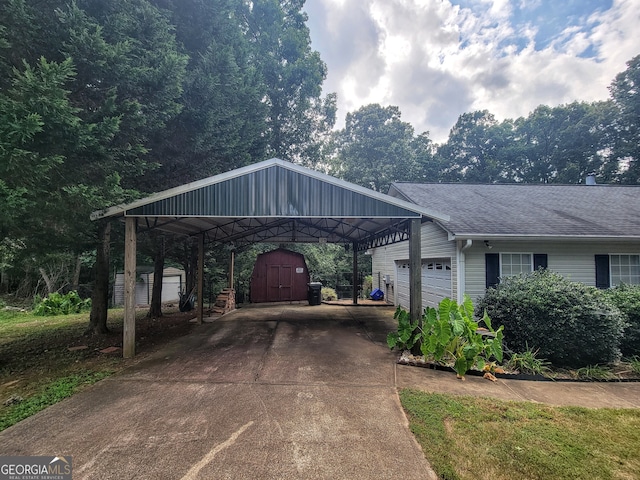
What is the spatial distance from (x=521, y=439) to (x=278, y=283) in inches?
513

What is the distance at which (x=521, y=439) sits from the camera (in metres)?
2.99

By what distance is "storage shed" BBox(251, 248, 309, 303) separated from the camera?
15.1m

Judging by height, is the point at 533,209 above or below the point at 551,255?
above

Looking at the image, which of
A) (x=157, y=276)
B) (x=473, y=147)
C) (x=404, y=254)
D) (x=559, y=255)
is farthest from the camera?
(x=473, y=147)

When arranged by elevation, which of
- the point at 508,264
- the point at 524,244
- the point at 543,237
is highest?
the point at 543,237

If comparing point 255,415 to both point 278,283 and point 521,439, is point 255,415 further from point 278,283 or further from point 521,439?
point 278,283

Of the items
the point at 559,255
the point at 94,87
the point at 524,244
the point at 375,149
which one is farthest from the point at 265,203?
the point at 375,149

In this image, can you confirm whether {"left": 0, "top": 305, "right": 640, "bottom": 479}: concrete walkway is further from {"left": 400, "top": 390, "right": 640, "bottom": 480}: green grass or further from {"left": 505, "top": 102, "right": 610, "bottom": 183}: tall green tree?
{"left": 505, "top": 102, "right": 610, "bottom": 183}: tall green tree

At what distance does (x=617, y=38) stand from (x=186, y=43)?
15.2 meters

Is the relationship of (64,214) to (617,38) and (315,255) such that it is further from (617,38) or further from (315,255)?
(617,38)

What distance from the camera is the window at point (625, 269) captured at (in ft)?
24.2

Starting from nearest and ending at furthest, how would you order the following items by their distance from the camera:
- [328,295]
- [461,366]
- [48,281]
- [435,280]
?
[461,366] < [435,280] < [48,281] < [328,295]

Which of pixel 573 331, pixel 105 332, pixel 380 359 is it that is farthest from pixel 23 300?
pixel 573 331

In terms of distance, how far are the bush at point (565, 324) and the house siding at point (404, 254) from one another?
5.48 feet
